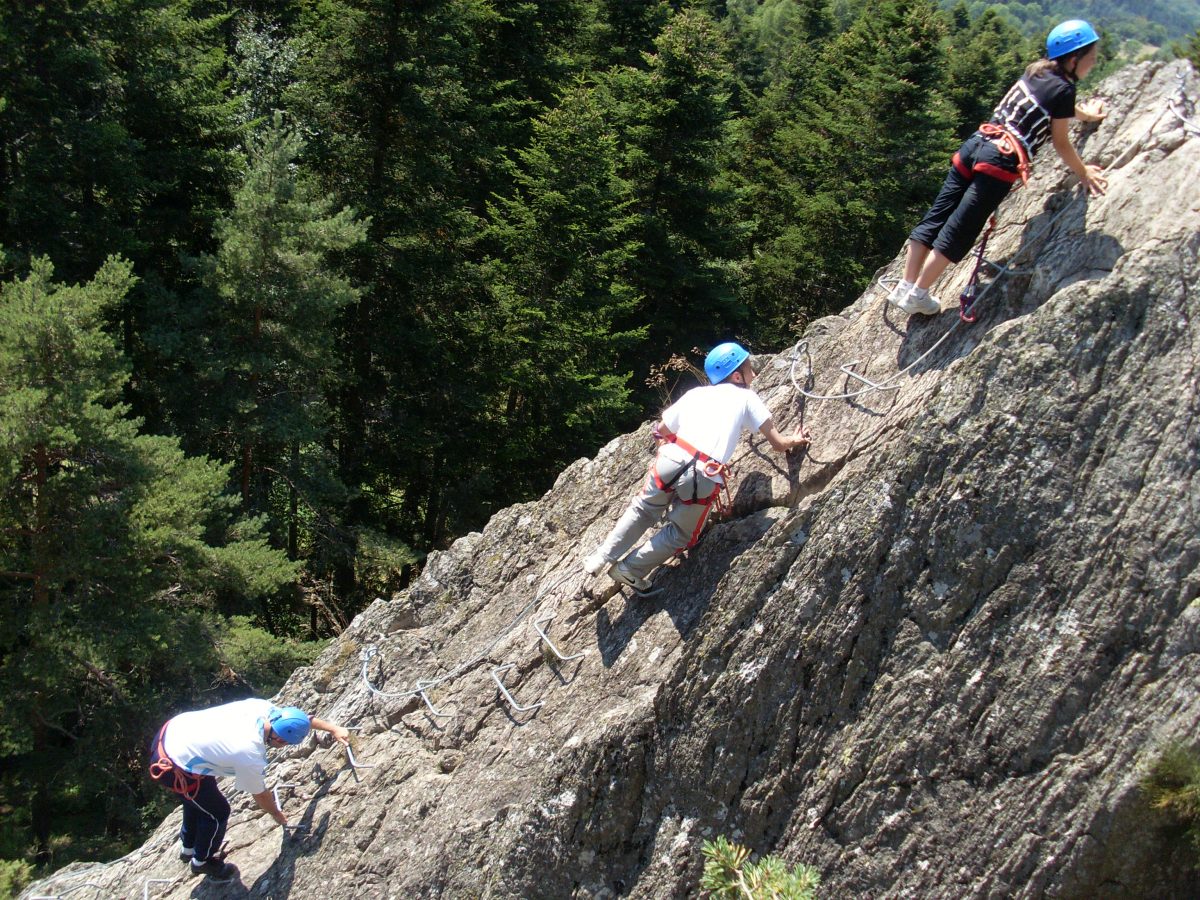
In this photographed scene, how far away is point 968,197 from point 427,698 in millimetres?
6408

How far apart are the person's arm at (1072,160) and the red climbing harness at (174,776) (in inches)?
332

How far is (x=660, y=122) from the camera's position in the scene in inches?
940

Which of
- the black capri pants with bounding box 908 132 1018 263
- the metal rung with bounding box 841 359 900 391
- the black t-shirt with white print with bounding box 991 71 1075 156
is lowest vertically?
the metal rung with bounding box 841 359 900 391

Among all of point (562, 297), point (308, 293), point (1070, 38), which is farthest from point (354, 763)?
point (562, 297)

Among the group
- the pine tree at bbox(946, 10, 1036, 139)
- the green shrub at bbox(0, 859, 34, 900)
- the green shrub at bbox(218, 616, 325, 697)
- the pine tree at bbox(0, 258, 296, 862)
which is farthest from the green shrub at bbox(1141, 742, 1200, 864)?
the pine tree at bbox(946, 10, 1036, 139)

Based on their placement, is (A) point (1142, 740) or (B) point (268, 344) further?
(B) point (268, 344)

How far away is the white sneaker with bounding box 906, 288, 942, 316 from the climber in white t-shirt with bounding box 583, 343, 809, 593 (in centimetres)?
130

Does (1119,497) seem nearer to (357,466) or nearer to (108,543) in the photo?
(108,543)

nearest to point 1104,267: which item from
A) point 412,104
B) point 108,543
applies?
point 108,543

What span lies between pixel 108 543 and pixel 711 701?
11349mm

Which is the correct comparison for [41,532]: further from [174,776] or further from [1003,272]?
[1003,272]

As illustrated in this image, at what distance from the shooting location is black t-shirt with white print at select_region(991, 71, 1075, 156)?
19.2 ft

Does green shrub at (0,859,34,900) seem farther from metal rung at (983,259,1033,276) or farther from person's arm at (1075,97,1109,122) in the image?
person's arm at (1075,97,1109,122)

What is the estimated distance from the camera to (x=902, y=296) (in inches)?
269
